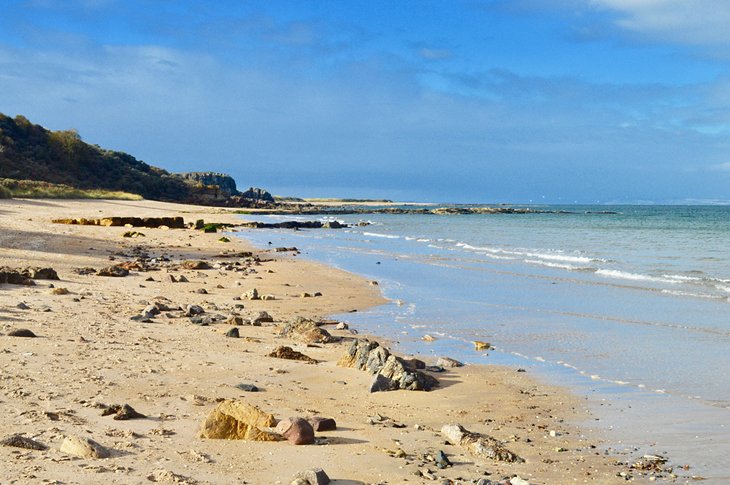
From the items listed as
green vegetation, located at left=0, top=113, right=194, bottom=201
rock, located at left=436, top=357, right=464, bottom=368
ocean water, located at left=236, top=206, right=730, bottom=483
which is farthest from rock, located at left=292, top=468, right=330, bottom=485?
green vegetation, located at left=0, top=113, right=194, bottom=201

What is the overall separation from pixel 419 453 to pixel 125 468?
2173mm

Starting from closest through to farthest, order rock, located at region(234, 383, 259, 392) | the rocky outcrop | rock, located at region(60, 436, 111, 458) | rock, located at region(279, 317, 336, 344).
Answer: rock, located at region(60, 436, 111, 458)
rock, located at region(234, 383, 259, 392)
the rocky outcrop
rock, located at region(279, 317, 336, 344)

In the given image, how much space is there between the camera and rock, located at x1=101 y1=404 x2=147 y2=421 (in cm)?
561

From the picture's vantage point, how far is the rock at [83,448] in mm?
4707

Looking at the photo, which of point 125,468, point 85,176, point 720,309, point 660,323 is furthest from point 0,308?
point 85,176

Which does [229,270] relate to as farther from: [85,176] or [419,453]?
[85,176]

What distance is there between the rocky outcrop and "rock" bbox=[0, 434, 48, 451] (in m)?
3.59

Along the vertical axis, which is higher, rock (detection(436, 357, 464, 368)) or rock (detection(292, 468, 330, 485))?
rock (detection(292, 468, 330, 485))

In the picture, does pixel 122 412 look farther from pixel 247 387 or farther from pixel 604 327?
pixel 604 327

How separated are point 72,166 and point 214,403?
87.0 meters

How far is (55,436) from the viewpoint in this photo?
502 centimetres

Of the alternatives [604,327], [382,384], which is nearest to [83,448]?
[382,384]

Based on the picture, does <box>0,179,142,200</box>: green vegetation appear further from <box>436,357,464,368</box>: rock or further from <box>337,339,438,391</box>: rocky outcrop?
<box>436,357,464,368</box>: rock

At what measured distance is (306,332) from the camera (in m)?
10.4
